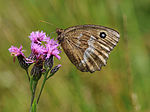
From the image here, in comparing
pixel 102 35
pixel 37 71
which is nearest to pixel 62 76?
pixel 102 35

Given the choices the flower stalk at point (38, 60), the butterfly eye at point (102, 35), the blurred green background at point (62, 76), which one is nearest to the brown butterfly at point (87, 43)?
the butterfly eye at point (102, 35)

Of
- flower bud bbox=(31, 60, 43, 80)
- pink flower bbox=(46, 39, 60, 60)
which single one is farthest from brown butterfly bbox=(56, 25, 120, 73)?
flower bud bbox=(31, 60, 43, 80)

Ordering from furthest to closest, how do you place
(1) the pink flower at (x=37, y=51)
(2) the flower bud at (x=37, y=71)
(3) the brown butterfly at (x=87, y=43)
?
(3) the brown butterfly at (x=87, y=43), (1) the pink flower at (x=37, y=51), (2) the flower bud at (x=37, y=71)

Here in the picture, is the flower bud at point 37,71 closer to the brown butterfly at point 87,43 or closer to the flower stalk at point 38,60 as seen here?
the flower stalk at point 38,60

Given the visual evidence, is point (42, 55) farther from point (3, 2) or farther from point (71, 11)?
point (3, 2)

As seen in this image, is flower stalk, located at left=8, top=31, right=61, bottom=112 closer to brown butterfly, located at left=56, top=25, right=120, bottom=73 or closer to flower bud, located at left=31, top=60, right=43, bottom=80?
flower bud, located at left=31, top=60, right=43, bottom=80

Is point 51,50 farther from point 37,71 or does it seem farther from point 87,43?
point 87,43

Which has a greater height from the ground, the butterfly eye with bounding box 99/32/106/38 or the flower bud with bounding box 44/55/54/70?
the butterfly eye with bounding box 99/32/106/38

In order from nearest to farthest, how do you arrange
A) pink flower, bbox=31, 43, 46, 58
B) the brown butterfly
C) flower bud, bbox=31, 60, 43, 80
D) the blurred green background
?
flower bud, bbox=31, 60, 43, 80 < pink flower, bbox=31, 43, 46, 58 < the brown butterfly < the blurred green background

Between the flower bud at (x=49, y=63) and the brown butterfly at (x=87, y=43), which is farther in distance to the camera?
the brown butterfly at (x=87, y=43)
